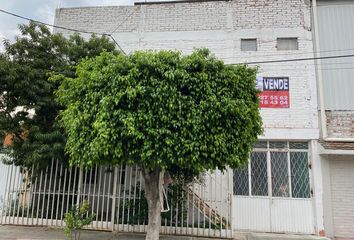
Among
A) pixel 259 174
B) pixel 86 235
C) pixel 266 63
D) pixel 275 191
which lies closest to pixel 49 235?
pixel 86 235

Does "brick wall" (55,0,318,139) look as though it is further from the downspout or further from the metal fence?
the metal fence

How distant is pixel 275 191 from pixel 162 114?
5.41m

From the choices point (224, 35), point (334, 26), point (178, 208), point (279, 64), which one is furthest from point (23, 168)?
point (334, 26)

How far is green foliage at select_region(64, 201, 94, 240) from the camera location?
6.66 m

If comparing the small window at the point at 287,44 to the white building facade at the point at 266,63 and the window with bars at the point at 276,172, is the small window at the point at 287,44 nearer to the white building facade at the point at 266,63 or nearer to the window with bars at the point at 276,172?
the white building facade at the point at 266,63

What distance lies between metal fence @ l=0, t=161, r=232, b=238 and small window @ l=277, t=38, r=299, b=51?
476 cm

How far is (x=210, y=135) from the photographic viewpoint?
539 cm

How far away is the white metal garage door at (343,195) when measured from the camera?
27.8ft

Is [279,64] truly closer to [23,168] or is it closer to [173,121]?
[173,121]

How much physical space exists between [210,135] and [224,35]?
569cm

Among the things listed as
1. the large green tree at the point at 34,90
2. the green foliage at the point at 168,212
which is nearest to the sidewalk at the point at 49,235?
the green foliage at the point at 168,212

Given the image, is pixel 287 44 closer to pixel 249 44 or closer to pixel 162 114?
pixel 249 44

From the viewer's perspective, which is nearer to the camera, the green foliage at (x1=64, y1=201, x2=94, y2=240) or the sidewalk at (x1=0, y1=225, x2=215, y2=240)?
the green foliage at (x1=64, y1=201, x2=94, y2=240)

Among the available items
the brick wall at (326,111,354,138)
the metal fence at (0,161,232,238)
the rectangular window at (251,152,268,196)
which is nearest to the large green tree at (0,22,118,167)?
the metal fence at (0,161,232,238)
